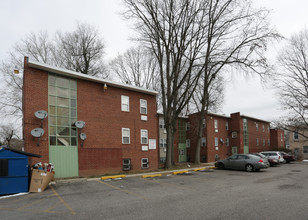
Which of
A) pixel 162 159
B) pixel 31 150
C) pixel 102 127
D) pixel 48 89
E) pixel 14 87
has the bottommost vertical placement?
pixel 162 159

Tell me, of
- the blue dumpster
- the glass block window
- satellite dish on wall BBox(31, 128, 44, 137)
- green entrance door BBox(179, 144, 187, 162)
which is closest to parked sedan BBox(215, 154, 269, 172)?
green entrance door BBox(179, 144, 187, 162)

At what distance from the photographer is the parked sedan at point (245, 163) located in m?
17.9

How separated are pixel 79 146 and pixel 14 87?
52.8 feet

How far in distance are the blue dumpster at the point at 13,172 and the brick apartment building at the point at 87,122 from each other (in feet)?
9.87

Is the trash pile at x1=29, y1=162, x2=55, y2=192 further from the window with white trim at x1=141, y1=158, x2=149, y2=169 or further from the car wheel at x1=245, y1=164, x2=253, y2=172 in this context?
the car wheel at x1=245, y1=164, x2=253, y2=172

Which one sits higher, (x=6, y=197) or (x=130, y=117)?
(x=130, y=117)

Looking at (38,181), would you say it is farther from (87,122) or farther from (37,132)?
(87,122)

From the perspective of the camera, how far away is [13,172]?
10289 millimetres

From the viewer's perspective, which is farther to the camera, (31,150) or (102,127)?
(102,127)

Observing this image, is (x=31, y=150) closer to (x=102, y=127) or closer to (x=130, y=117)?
(x=102, y=127)

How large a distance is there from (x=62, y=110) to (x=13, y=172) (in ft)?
18.5

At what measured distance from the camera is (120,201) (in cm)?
817

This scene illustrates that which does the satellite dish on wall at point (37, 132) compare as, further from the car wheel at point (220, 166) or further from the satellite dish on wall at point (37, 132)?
the car wheel at point (220, 166)

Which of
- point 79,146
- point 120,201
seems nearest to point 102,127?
point 79,146
